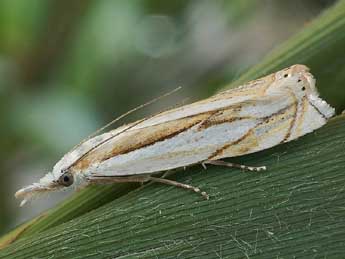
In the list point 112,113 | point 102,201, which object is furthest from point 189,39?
point 102,201

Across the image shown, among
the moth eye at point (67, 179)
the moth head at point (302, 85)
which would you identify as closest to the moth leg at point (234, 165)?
the moth head at point (302, 85)

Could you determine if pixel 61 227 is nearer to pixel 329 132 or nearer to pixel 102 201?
pixel 102 201

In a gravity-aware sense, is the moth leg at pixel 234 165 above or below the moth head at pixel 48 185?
below

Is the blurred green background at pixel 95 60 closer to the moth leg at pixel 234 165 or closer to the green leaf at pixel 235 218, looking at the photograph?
the moth leg at pixel 234 165

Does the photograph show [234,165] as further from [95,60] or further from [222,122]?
[95,60]

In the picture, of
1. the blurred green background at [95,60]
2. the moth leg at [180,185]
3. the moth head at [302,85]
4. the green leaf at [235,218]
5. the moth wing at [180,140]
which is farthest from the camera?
the blurred green background at [95,60]

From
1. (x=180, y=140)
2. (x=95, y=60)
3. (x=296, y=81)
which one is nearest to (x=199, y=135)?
(x=180, y=140)
